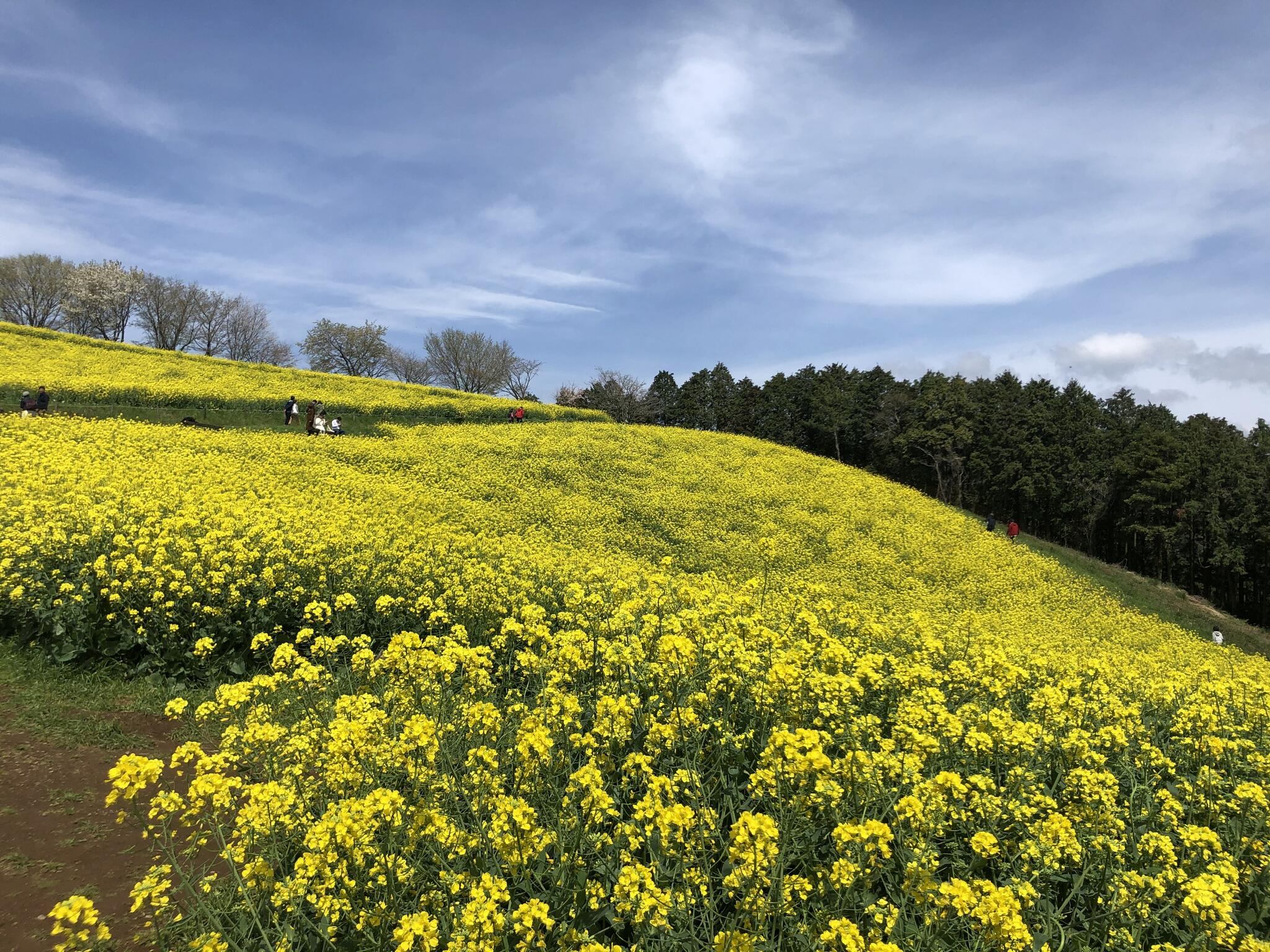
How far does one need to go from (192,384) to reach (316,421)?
8.92 meters

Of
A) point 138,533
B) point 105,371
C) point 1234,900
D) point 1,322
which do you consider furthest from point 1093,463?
point 1,322

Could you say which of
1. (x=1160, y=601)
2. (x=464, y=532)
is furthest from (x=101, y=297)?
(x=1160, y=601)

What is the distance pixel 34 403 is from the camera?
1823cm

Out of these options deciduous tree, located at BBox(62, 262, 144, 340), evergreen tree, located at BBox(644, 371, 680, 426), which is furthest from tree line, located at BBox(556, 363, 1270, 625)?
deciduous tree, located at BBox(62, 262, 144, 340)

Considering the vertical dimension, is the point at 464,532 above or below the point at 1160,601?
above

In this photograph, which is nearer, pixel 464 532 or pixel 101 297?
pixel 464 532

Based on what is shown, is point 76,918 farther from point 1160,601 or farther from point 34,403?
point 1160,601

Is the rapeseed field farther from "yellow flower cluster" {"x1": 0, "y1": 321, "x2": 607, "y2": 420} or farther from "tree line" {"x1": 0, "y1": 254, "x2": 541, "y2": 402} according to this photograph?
"tree line" {"x1": 0, "y1": 254, "x2": 541, "y2": 402}

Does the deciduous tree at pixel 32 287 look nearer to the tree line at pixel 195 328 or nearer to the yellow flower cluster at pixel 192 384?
the tree line at pixel 195 328

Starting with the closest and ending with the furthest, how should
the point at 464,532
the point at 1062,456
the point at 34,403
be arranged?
1. the point at 464,532
2. the point at 34,403
3. the point at 1062,456

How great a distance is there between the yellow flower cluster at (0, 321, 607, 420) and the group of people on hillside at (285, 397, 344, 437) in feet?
7.47

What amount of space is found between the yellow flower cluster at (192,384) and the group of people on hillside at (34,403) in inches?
74.7

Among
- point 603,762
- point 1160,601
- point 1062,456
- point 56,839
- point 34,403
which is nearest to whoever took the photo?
point 603,762

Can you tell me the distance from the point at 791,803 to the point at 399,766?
259 centimetres
